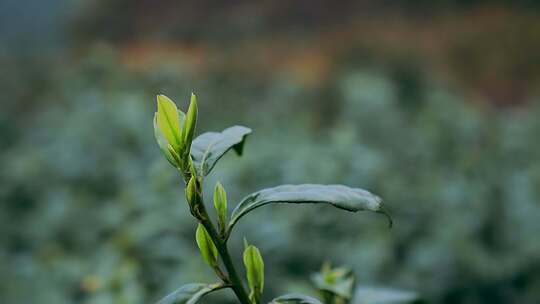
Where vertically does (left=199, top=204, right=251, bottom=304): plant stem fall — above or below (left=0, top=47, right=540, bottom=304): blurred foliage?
above

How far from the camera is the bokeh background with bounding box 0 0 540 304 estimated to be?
210 centimetres

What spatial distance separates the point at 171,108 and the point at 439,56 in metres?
4.52

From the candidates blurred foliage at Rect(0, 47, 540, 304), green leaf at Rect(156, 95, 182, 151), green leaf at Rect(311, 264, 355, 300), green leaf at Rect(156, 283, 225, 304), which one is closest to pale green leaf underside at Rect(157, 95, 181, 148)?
green leaf at Rect(156, 95, 182, 151)

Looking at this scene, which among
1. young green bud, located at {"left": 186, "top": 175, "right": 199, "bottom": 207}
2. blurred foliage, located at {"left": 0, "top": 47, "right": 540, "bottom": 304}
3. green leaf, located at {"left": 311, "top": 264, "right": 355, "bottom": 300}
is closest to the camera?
young green bud, located at {"left": 186, "top": 175, "right": 199, "bottom": 207}

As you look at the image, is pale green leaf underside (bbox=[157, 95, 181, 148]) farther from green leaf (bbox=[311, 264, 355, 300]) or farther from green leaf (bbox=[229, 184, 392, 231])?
green leaf (bbox=[311, 264, 355, 300])

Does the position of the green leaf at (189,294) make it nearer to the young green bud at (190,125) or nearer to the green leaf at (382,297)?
the young green bud at (190,125)

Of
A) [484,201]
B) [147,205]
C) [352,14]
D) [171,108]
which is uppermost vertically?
[352,14]

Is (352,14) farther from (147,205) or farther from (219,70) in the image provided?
(147,205)

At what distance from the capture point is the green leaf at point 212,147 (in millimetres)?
805

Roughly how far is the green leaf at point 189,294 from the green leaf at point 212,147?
0.35 ft

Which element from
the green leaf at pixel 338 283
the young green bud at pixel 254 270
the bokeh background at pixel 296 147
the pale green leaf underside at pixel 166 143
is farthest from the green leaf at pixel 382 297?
the bokeh background at pixel 296 147

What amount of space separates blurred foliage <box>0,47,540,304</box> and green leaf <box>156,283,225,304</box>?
3.13ft

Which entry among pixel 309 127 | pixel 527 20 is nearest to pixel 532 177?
pixel 309 127

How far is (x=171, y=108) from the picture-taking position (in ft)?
2.64
